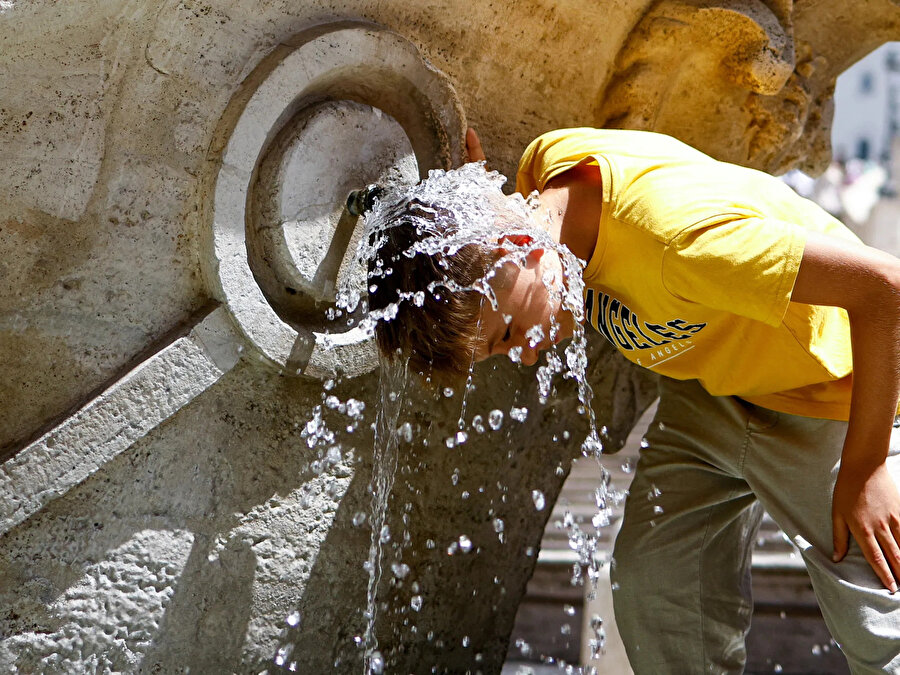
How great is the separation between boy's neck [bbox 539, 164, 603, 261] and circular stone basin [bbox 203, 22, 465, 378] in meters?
0.44

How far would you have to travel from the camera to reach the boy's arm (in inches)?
55.7

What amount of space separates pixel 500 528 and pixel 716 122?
1026mm

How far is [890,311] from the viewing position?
4.66 feet

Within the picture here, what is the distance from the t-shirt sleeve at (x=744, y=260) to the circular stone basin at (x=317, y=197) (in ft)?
2.32

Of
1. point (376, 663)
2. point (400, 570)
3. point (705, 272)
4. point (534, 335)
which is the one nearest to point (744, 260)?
point (705, 272)

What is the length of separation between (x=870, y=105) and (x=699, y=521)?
784 inches

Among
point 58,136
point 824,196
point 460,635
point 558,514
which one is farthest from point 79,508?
point 824,196

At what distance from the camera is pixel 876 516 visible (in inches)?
59.6

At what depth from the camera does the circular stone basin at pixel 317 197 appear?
1.85m

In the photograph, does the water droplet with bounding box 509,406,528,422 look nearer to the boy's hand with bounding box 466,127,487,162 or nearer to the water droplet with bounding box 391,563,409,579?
the water droplet with bounding box 391,563,409,579

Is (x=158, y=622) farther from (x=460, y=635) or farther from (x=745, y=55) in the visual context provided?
(x=745, y=55)

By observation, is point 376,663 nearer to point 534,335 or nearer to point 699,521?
point 699,521

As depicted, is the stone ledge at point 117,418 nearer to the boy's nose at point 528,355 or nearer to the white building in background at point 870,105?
the boy's nose at point 528,355

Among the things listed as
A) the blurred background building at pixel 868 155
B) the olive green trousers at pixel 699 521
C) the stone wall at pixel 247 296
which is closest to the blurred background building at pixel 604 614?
the olive green trousers at pixel 699 521
